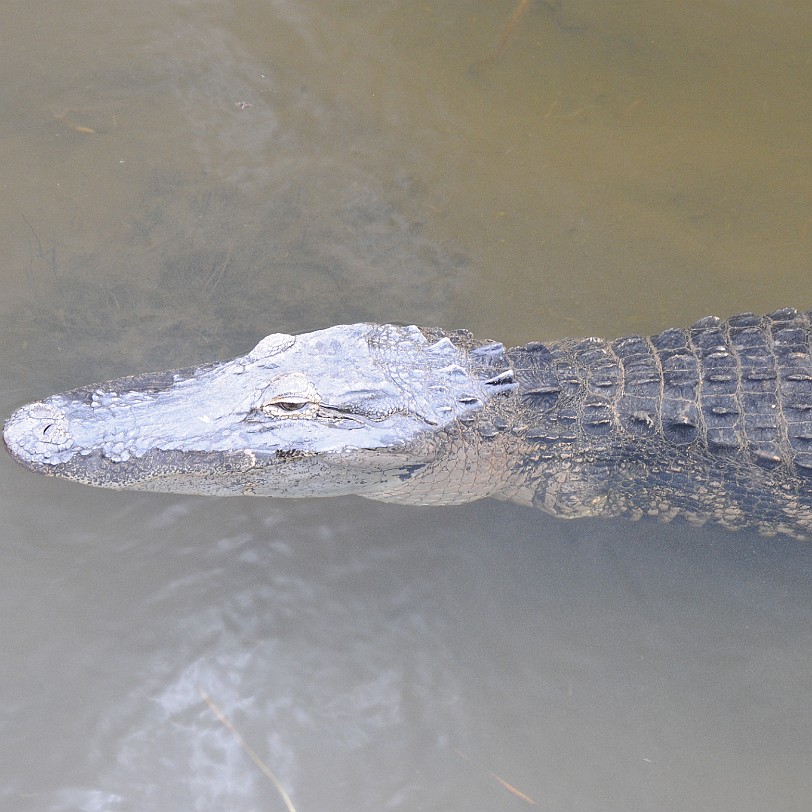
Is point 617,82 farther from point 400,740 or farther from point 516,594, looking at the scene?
point 400,740

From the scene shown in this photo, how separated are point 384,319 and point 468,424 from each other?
3.87 feet

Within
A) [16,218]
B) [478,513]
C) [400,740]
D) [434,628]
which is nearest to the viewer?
[400,740]

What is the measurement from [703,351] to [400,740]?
87.9 inches

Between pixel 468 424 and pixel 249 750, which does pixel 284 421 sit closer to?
pixel 468 424

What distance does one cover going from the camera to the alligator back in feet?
10.5

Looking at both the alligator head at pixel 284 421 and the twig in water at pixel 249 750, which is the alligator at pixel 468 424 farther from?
the twig in water at pixel 249 750

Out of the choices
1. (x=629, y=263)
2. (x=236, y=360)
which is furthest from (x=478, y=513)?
(x=629, y=263)

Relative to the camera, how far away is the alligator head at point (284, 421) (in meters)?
3.16

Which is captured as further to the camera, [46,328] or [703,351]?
[46,328]

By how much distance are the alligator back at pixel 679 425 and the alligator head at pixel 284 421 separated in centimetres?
31

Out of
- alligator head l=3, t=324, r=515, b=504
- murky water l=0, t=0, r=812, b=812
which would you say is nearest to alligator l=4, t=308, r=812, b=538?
alligator head l=3, t=324, r=515, b=504

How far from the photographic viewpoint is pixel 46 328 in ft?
13.1

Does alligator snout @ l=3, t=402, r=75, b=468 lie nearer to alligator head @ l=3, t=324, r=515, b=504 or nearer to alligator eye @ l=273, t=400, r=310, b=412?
alligator head @ l=3, t=324, r=515, b=504

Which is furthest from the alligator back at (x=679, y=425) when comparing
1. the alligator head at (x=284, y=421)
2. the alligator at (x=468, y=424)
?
the alligator head at (x=284, y=421)
